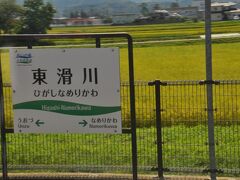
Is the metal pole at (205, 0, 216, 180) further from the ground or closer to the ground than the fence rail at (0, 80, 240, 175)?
further from the ground

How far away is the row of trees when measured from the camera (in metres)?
80.8

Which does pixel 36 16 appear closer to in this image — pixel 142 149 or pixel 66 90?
pixel 142 149

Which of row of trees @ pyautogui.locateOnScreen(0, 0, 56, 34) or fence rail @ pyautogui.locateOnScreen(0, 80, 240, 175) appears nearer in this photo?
fence rail @ pyautogui.locateOnScreen(0, 80, 240, 175)

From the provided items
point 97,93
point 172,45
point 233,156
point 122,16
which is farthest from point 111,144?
point 122,16

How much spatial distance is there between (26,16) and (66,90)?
268 ft

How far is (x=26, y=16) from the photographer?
3381 inches

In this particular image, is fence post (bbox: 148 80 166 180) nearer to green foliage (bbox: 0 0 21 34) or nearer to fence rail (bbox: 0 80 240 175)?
fence rail (bbox: 0 80 240 175)

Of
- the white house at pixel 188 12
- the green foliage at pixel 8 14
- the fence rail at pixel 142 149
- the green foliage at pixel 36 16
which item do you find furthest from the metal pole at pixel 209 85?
the white house at pixel 188 12

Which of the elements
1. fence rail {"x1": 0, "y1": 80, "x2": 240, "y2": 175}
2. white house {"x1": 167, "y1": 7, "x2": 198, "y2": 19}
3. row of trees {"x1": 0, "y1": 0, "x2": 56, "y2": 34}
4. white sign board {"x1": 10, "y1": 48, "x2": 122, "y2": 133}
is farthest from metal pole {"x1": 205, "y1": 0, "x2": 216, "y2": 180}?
white house {"x1": 167, "y1": 7, "x2": 198, "y2": 19}

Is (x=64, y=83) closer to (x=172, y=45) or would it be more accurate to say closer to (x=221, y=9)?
(x=172, y=45)

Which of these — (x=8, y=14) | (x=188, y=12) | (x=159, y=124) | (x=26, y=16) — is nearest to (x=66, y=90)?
(x=159, y=124)

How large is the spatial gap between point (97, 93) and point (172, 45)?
53.8m

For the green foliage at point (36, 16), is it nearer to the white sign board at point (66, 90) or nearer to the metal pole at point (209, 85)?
the white sign board at point (66, 90)

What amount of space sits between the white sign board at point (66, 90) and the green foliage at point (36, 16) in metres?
71.6
